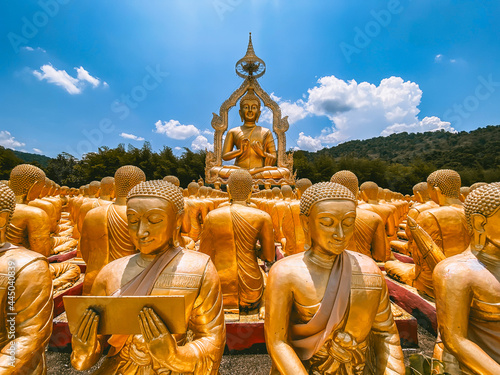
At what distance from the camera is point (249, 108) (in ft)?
44.6

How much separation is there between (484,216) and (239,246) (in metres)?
2.47

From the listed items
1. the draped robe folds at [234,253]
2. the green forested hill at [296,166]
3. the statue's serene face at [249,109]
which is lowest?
the draped robe folds at [234,253]

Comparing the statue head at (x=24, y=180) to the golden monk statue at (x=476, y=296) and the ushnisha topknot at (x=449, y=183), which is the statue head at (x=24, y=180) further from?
the ushnisha topknot at (x=449, y=183)

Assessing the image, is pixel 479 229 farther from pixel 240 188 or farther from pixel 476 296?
pixel 240 188

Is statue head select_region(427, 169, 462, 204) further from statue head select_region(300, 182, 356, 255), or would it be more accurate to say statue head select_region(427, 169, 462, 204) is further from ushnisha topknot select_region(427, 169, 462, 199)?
statue head select_region(300, 182, 356, 255)

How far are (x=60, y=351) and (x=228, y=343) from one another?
1918mm

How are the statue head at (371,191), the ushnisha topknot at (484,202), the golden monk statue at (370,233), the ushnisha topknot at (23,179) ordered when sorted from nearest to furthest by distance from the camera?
the ushnisha topknot at (484,202) < the ushnisha topknot at (23,179) < the golden monk statue at (370,233) < the statue head at (371,191)

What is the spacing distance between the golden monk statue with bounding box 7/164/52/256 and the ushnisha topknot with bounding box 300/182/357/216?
321 centimetres

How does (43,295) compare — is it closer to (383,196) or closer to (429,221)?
(429,221)

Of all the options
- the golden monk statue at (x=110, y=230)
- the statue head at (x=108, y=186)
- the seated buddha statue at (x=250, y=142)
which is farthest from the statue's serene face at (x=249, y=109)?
the golden monk statue at (x=110, y=230)

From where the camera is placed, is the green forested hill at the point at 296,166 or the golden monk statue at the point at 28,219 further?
the green forested hill at the point at 296,166

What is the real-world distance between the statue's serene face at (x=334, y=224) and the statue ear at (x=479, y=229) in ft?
2.28

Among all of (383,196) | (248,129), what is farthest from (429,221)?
(248,129)

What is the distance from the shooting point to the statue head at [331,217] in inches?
56.2
